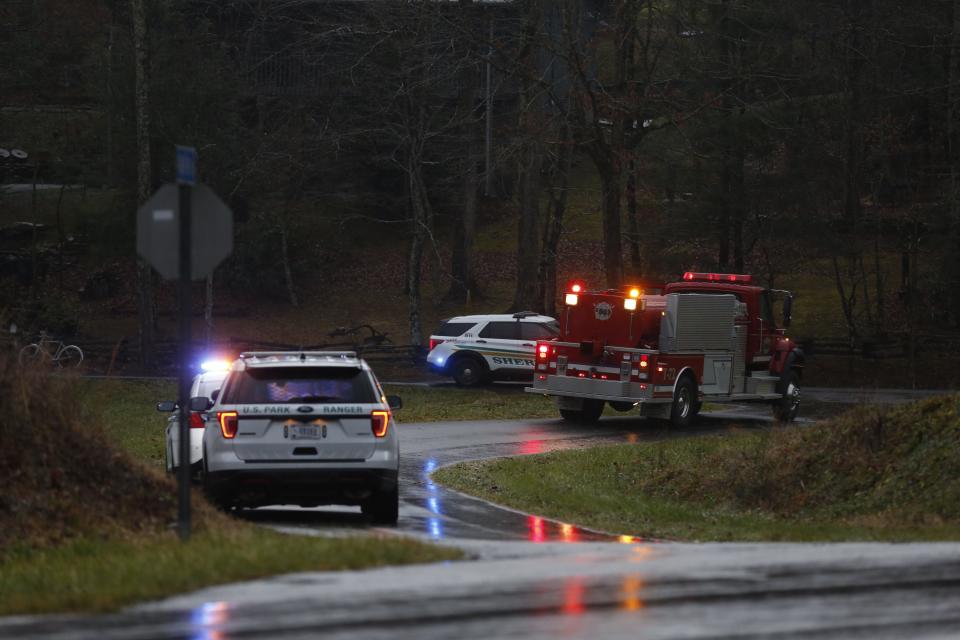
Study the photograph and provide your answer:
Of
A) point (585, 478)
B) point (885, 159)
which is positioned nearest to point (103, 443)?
point (585, 478)

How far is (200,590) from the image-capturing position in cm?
989

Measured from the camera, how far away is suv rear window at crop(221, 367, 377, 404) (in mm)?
14844

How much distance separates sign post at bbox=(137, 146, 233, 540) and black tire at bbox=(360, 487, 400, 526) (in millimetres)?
3632

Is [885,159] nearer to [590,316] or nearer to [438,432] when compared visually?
[590,316]

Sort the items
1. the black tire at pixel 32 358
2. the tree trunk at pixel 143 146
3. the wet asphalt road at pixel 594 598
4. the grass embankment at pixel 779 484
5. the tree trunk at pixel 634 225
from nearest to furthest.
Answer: the wet asphalt road at pixel 594 598 < the black tire at pixel 32 358 < the grass embankment at pixel 779 484 < the tree trunk at pixel 143 146 < the tree trunk at pixel 634 225

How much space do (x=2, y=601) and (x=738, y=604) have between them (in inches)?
188

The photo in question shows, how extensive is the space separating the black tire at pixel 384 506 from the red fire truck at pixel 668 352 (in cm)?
1238

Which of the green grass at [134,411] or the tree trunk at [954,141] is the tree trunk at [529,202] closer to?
the tree trunk at [954,141]

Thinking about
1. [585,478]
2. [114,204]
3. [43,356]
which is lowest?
[585,478]

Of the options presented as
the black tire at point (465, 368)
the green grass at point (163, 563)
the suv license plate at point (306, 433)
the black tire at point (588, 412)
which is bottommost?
the black tire at point (588, 412)

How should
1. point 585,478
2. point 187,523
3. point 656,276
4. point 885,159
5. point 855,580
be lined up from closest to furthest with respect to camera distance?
point 855,580, point 187,523, point 585,478, point 885,159, point 656,276

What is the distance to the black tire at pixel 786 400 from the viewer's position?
2936 cm

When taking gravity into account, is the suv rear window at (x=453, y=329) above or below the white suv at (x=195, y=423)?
above

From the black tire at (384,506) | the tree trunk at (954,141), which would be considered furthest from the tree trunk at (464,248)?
the black tire at (384,506)
